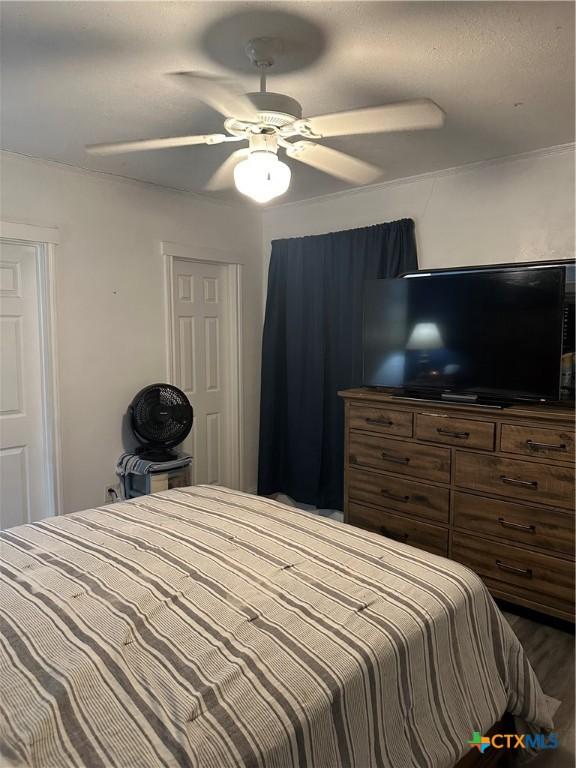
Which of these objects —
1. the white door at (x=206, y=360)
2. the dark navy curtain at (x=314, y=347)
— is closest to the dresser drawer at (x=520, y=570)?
the dark navy curtain at (x=314, y=347)

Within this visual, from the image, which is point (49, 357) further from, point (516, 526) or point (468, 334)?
point (516, 526)

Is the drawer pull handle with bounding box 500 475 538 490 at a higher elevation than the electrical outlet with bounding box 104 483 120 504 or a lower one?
higher

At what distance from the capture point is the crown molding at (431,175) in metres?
2.87

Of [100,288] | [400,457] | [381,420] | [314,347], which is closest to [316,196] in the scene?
[314,347]

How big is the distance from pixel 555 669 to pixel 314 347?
2.50 meters

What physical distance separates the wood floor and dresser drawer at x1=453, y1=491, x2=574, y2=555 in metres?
0.43

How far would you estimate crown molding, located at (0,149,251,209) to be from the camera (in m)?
3.05

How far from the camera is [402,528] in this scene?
10.1ft

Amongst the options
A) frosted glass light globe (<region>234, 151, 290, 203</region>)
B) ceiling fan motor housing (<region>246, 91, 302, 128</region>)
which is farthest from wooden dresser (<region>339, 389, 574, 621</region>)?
ceiling fan motor housing (<region>246, 91, 302, 128</region>)

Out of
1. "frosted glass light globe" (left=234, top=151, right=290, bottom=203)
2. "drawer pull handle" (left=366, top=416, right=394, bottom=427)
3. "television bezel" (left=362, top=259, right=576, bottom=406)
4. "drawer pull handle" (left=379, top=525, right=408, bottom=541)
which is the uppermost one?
"frosted glass light globe" (left=234, top=151, right=290, bottom=203)

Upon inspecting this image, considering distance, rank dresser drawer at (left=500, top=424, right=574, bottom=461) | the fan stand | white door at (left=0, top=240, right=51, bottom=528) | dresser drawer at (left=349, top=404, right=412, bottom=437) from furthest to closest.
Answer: the fan stand → white door at (left=0, top=240, right=51, bottom=528) → dresser drawer at (left=349, top=404, right=412, bottom=437) → dresser drawer at (left=500, top=424, right=574, bottom=461)

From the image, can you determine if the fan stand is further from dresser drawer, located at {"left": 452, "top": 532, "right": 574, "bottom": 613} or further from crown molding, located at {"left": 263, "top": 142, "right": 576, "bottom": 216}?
crown molding, located at {"left": 263, "top": 142, "right": 576, "bottom": 216}

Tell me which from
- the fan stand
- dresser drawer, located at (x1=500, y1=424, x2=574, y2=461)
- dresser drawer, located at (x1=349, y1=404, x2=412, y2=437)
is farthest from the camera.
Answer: the fan stand

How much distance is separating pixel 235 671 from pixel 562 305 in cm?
221
